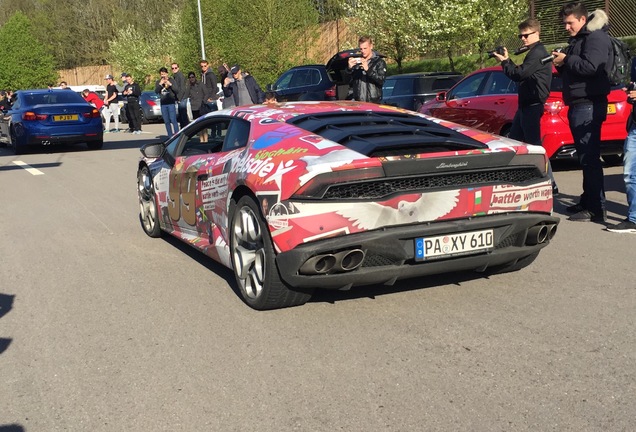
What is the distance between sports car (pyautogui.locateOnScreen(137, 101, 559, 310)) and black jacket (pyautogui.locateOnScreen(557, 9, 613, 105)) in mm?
2508

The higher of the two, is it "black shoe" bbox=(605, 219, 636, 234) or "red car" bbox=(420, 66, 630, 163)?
"red car" bbox=(420, 66, 630, 163)

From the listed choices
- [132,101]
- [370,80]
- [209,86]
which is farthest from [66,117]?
[370,80]

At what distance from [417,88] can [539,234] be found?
36.3 feet

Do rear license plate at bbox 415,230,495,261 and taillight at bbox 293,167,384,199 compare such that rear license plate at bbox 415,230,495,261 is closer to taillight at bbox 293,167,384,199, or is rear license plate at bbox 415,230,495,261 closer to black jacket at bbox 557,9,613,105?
taillight at bbox 293,167,384,199

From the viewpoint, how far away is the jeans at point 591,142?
7.51 m

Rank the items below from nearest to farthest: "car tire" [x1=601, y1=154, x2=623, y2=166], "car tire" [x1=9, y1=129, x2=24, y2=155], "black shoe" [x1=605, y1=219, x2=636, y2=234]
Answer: "black shoe" [x1=605, y1=219, x2=636, y2=234], "car tire" [x1=601, y1=154, x2=623, y2=166], "car tire" [x1=9, y1=129, x2=24, y2=155]

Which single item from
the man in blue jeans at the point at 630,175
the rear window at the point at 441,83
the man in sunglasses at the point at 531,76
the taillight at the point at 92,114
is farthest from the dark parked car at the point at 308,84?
the man in blue jeans at the point at 630,175

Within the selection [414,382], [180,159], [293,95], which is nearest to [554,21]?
[293,95]

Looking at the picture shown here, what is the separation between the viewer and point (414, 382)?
3.68 meters

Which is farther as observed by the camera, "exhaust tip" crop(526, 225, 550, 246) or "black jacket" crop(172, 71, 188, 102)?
"black jacket" crop(172, 71, 188, 102)

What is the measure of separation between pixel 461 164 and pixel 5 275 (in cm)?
385

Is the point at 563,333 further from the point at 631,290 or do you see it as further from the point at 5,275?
the point at 5,275

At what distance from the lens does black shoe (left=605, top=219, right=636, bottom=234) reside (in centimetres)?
702

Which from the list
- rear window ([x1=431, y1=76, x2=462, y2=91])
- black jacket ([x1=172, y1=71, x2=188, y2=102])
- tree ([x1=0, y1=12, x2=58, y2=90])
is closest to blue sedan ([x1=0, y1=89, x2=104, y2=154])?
black jacket ([x1=172, y1=71, x2=188, y2=102])
